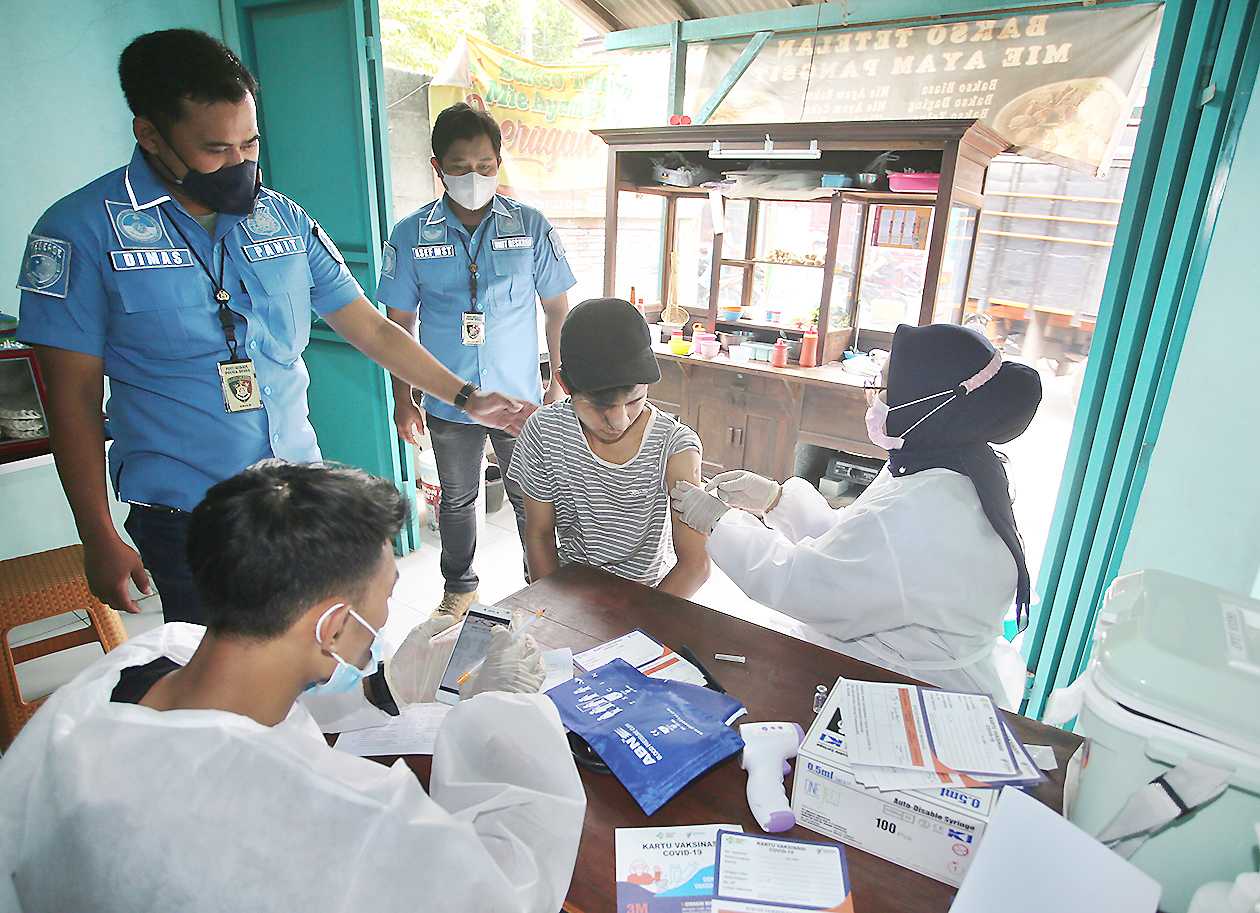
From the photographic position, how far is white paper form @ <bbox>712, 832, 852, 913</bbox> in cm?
87

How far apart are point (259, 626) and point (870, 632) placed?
1.19m

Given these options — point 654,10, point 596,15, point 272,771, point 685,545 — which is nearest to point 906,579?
point 685,545

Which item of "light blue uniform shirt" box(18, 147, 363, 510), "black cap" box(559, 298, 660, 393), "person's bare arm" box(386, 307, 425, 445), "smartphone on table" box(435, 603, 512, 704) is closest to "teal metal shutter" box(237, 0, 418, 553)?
"person's bare arm" box(386, 307, 425, 445)

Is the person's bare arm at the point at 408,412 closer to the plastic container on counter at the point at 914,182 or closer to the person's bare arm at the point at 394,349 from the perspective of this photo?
the person's bare arm at the point at 394,349

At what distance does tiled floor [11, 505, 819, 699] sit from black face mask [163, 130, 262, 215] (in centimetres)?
137

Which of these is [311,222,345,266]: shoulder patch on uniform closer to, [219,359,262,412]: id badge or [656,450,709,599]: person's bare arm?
[219,359,262,412]: id badge

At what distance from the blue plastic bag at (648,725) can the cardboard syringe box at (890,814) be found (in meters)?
0.15

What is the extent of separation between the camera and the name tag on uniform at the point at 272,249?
1.61 meters

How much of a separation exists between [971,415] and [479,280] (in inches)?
73.2

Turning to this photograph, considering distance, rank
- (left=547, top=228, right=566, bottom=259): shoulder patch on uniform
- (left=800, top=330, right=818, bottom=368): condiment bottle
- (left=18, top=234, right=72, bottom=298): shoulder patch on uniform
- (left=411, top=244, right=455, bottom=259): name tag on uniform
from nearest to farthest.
A: (left=18, top=234, right=72, bottom=298): shoulder patch on uniform < (left=411, top=244, right=455, bottom=259): name tag on uniform < (left=547, top=228, right=566, bottom=259): shoulder patch on uniform < (left=800, top=330, right=818, bottom=368): condiment bottle

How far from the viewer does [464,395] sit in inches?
82.9

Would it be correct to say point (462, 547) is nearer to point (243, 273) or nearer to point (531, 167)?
point (243, 273)

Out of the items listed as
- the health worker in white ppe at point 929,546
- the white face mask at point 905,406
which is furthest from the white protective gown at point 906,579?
the white face mask at point 905,406

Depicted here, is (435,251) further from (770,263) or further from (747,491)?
(770,263)
